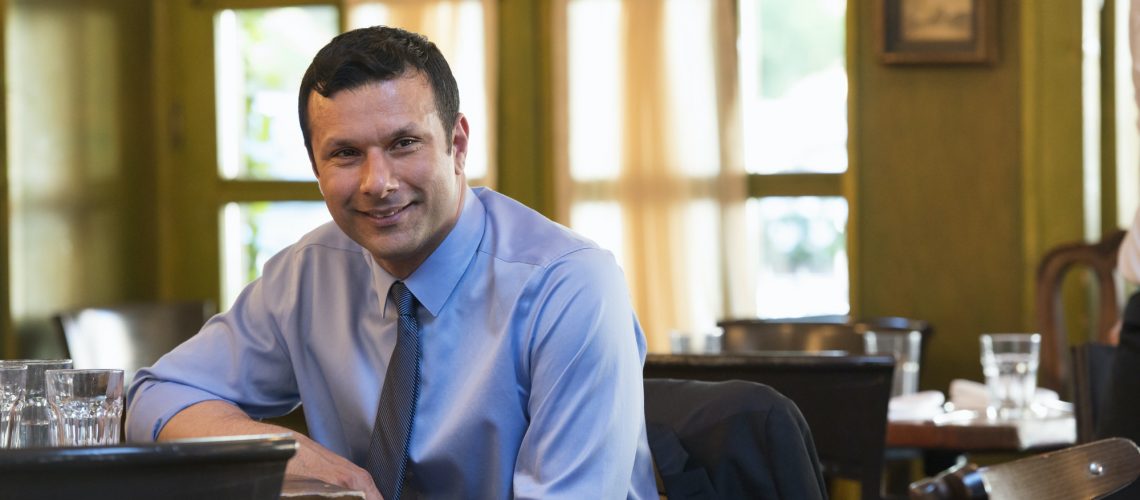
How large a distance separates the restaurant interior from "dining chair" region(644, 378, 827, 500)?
2.51 metres

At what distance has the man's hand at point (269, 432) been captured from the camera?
1619mm

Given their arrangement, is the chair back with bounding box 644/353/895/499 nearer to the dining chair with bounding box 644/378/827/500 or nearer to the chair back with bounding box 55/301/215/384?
the dining chair with bounding box 644/378/827/500

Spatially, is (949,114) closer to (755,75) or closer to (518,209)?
(755,75)

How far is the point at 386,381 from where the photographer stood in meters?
1.80

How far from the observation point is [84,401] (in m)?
1.66

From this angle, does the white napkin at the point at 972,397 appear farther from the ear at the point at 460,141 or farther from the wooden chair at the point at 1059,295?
the ear at the point at 460,141

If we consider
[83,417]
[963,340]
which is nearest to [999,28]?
[963,340]

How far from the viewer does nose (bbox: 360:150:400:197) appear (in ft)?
5.67

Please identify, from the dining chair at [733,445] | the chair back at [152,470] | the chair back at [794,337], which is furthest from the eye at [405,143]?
the chair back at [794,337]

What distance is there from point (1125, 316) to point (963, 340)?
7.71 feet

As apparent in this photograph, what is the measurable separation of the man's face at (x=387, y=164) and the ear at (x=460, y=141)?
0.06 ft

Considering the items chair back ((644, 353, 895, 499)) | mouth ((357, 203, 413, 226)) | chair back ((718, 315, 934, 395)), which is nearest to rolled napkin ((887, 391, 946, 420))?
chair back ((718, 315, 934, 395))

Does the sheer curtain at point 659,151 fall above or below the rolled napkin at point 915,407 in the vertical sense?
above

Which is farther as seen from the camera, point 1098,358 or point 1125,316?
point 1098,358
